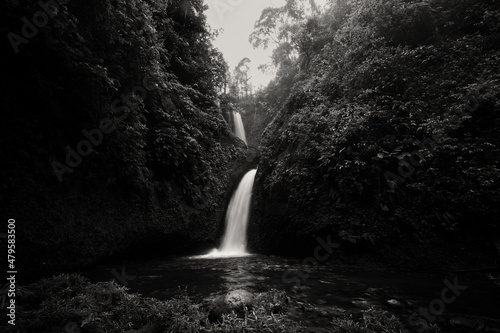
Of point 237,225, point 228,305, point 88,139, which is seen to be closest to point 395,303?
point 228,305

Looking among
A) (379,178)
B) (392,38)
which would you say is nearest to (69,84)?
(379,178)

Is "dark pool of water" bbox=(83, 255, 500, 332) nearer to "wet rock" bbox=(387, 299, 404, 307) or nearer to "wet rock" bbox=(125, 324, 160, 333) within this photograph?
"wet rock" bbox=(387, 299, 404, 307)

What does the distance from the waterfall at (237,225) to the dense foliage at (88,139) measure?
114 cm

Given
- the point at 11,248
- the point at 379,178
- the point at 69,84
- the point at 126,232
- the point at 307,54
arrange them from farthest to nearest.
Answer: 1. the point at 307,54
2. the point at 126,232
3. the point at 379,178
4. the point at 69,84
5. the point at 11,248

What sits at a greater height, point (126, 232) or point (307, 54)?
point (307, 54)

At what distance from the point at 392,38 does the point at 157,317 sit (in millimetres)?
12520

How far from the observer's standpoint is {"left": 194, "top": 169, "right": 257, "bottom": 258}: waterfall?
1164 cm

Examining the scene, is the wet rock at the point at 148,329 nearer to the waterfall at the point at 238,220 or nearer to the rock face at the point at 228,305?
the rock face at the point at 228,305

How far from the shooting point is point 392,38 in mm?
10594

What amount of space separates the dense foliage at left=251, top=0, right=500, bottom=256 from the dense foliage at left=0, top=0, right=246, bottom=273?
4.46 metres

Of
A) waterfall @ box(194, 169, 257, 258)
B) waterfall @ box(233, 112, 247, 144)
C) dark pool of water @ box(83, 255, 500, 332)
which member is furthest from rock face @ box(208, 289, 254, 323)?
waterfall @ box(233, 112, 247, 144)

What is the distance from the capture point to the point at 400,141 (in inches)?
294

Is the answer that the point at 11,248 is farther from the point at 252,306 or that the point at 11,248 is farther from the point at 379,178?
the point at 379,178

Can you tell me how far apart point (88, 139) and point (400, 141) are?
8.90 metres
